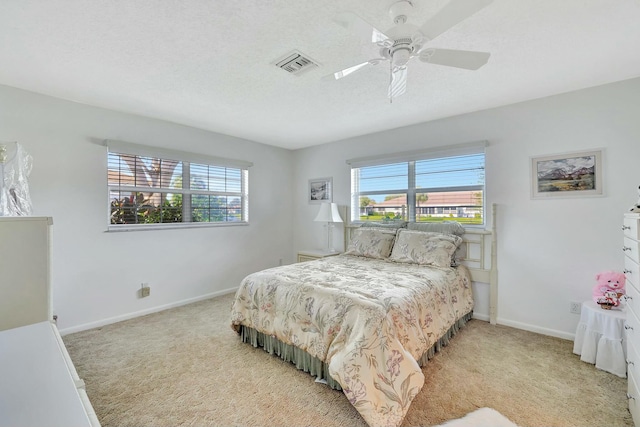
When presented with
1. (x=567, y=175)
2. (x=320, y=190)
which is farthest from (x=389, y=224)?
(x=567, y=175)

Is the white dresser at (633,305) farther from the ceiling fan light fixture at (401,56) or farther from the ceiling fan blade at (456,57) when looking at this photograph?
the ceiling fan light fixture at (401,56)

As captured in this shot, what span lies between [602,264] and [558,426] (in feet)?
5.48

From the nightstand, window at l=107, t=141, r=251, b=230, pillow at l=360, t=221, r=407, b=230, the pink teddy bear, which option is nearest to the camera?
the pink teddy bear

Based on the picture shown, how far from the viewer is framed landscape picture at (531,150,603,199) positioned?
2.52 meters

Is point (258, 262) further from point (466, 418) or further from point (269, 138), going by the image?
point (466, 418)

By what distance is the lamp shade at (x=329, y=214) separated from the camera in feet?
13.5

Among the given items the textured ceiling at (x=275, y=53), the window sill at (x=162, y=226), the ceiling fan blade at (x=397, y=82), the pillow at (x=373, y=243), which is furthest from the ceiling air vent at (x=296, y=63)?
the window sill at (x=162, y=226)

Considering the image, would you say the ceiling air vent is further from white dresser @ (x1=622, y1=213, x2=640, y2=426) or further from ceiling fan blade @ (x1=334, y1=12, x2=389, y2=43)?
white dresser @ (x1=622, y1=213, x2=640, y2=426)

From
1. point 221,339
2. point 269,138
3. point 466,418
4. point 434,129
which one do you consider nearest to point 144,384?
point 221,339

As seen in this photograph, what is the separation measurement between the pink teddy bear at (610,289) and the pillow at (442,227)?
3.85ft

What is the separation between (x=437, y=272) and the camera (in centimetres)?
267

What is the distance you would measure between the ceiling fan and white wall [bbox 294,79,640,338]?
172 centimetres

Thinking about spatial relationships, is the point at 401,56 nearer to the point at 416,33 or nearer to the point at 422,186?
the point at 416,33

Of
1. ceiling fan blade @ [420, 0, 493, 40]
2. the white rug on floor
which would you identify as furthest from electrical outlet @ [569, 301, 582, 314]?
ceiling fan blade @ [420, 0, 493, 40]
